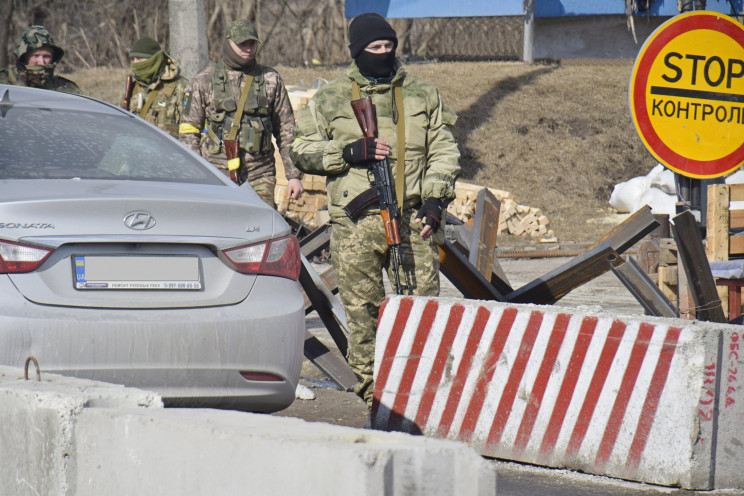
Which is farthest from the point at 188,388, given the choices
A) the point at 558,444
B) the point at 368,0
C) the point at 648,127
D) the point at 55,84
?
the point at 368,0

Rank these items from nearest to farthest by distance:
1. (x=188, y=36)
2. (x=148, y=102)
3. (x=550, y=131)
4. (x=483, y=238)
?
1. (x=483, y=238)
2. (x=148, y=102)
3. (x=188, y=36)
4. (x=550, y=131)

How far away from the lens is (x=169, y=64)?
372 inches

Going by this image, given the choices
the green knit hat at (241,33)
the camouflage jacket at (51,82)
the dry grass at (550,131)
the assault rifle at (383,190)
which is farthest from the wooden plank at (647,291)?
the dry grass at (550,131)

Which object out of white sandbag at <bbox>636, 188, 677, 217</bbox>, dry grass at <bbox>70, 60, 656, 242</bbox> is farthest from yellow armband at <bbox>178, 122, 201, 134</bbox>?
white sandbag at <bbox>636, 188, 677, 217</bbox>

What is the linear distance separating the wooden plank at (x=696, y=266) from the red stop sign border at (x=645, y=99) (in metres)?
0.47

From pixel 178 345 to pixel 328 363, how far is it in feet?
8.12

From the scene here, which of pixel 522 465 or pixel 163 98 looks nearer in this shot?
pixel 522 465

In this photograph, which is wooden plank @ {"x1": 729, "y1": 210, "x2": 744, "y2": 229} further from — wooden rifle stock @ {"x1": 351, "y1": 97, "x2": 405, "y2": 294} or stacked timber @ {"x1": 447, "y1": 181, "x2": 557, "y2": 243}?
stacked timber @ {"x1": 447, "y1": 181, "x2": 557, "y2": 243}

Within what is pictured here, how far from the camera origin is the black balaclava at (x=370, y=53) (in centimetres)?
554

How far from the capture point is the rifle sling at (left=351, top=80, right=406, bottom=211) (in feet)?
18.2

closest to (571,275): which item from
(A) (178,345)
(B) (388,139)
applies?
(B) (388,139)

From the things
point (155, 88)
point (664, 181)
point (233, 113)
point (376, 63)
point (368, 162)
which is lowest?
point (664, 181)

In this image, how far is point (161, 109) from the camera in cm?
937

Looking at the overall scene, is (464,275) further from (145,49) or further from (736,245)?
(145,49)
